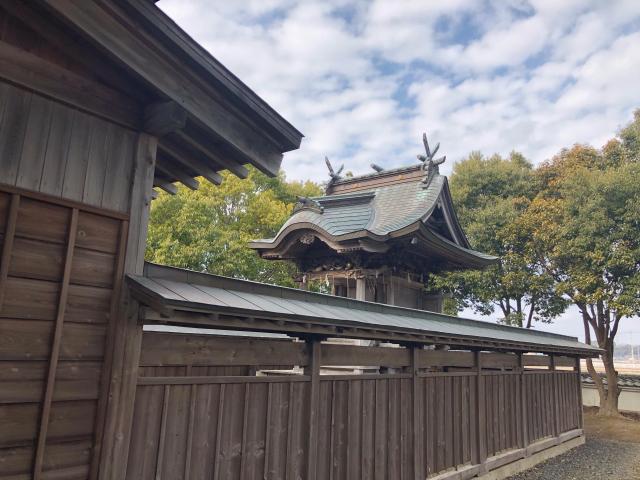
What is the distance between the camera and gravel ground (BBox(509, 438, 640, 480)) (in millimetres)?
10373

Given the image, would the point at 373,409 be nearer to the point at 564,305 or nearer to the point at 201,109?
the point at 201,109

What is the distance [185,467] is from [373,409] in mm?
3108

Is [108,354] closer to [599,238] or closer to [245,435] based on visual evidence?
[245,435]

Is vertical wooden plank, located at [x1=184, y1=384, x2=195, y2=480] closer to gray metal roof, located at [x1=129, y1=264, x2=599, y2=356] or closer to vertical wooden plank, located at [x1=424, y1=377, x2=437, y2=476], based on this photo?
gray metal roof, located at [x1=129, y1=264, x2=599, y2=356]

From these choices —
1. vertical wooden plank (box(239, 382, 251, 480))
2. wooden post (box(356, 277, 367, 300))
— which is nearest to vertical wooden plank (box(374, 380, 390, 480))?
vertical wooden plank (box(239, 382, 251, 480))

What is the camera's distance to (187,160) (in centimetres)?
529

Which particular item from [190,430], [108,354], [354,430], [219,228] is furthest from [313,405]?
[219,228]

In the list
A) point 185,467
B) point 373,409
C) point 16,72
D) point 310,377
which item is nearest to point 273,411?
point 310,377

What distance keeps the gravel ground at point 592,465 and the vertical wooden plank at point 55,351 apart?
9.38 metres

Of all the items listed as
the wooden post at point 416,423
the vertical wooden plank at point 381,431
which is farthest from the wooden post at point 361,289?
the vertical wooden plank at point 381,431

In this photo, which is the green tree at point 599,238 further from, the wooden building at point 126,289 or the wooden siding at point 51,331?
the wooden siding at point 51,331

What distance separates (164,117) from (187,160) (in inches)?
41.4

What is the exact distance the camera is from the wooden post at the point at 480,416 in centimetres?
908

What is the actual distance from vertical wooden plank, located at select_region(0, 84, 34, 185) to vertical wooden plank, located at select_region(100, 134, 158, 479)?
93cm
